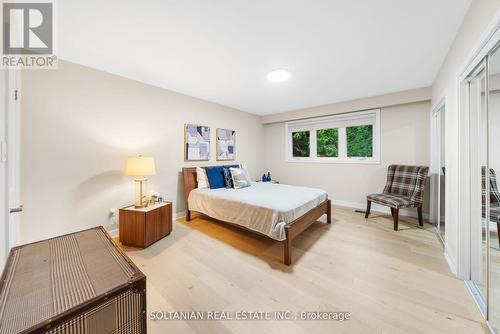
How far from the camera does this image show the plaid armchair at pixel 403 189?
2945mm

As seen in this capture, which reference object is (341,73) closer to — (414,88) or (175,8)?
(414,88)

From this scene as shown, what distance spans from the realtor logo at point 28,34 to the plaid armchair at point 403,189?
434cm

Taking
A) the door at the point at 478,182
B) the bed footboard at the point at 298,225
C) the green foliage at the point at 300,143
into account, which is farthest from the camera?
the green foliage at the point at 300,143

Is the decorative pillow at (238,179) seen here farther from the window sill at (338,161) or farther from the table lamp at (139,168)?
the window sill at (338,161)

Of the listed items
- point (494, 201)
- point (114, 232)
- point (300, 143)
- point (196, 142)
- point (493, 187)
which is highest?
point (300, 143)

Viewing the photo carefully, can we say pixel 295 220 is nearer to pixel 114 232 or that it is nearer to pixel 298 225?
pixel 298 225

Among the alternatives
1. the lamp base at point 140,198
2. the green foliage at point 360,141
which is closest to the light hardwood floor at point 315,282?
the lamp base at point 140,198

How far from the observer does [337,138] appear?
4.38 metres

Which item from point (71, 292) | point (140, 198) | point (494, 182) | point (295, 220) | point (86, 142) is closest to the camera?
point (71, 292)

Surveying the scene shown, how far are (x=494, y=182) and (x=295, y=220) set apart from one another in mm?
1680

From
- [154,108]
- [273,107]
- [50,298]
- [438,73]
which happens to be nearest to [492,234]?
[438,73]

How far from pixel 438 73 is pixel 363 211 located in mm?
2538

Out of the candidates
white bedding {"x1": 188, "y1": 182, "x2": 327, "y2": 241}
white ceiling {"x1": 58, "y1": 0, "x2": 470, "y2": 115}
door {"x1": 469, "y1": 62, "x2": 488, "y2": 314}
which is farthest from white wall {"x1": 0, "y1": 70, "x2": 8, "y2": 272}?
door {"x1": 469, "y1": 62, "x2": 488, "y2": 314}

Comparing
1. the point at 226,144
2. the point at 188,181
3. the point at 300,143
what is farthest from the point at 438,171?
the point at 188,181
